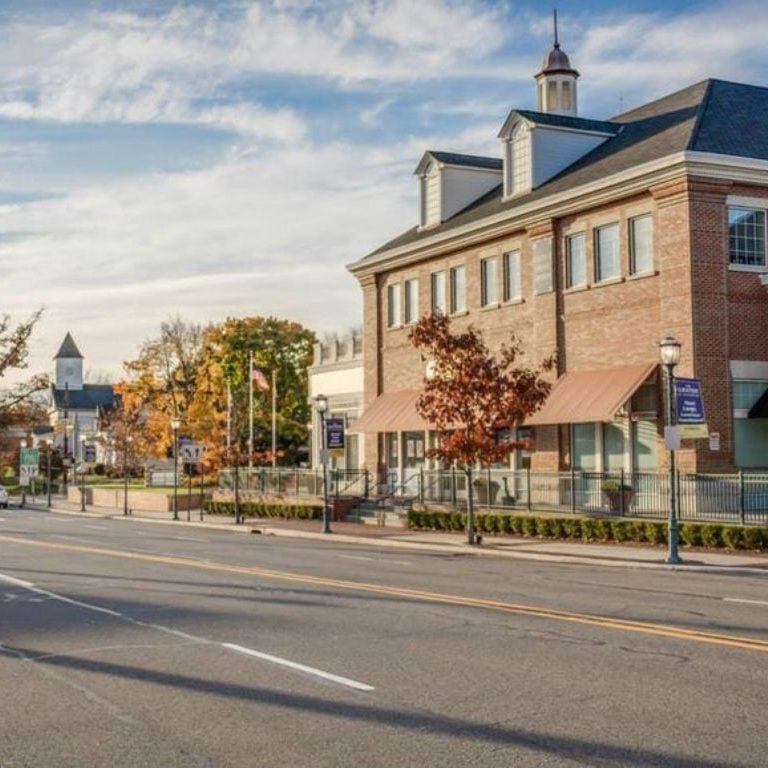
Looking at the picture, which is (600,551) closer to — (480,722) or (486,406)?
(486,406)

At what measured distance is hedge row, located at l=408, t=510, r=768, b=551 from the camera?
25.5m

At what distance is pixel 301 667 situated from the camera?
412 inches

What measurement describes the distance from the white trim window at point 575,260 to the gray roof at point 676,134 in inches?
61.7

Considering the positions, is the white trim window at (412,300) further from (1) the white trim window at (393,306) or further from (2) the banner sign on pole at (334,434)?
(2) the banner sign on pole at (334,434)

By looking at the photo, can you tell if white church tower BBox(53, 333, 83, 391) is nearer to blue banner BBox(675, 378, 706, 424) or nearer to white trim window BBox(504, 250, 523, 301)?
white trim window BBox(504, 250, 523, 301)

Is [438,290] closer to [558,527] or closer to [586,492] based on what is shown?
[586,492]

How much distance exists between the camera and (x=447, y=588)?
17484 millimetres

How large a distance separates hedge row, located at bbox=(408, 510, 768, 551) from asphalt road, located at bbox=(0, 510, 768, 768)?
654 centimetres

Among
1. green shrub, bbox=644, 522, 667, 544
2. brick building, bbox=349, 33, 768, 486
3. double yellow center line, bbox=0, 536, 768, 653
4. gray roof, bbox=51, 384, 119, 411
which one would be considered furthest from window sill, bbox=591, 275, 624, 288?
gray roof, bbox=51, 384, 119, 411

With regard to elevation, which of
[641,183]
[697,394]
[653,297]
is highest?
[641,183]

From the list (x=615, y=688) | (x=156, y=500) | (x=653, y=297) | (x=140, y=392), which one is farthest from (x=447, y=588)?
(x=140, y=392)

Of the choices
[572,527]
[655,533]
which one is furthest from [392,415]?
[655,533]

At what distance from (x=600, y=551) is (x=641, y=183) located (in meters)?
11.2

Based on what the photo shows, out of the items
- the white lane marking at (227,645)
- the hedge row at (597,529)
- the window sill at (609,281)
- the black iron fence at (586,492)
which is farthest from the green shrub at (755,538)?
the white lane marking at (227,645)
